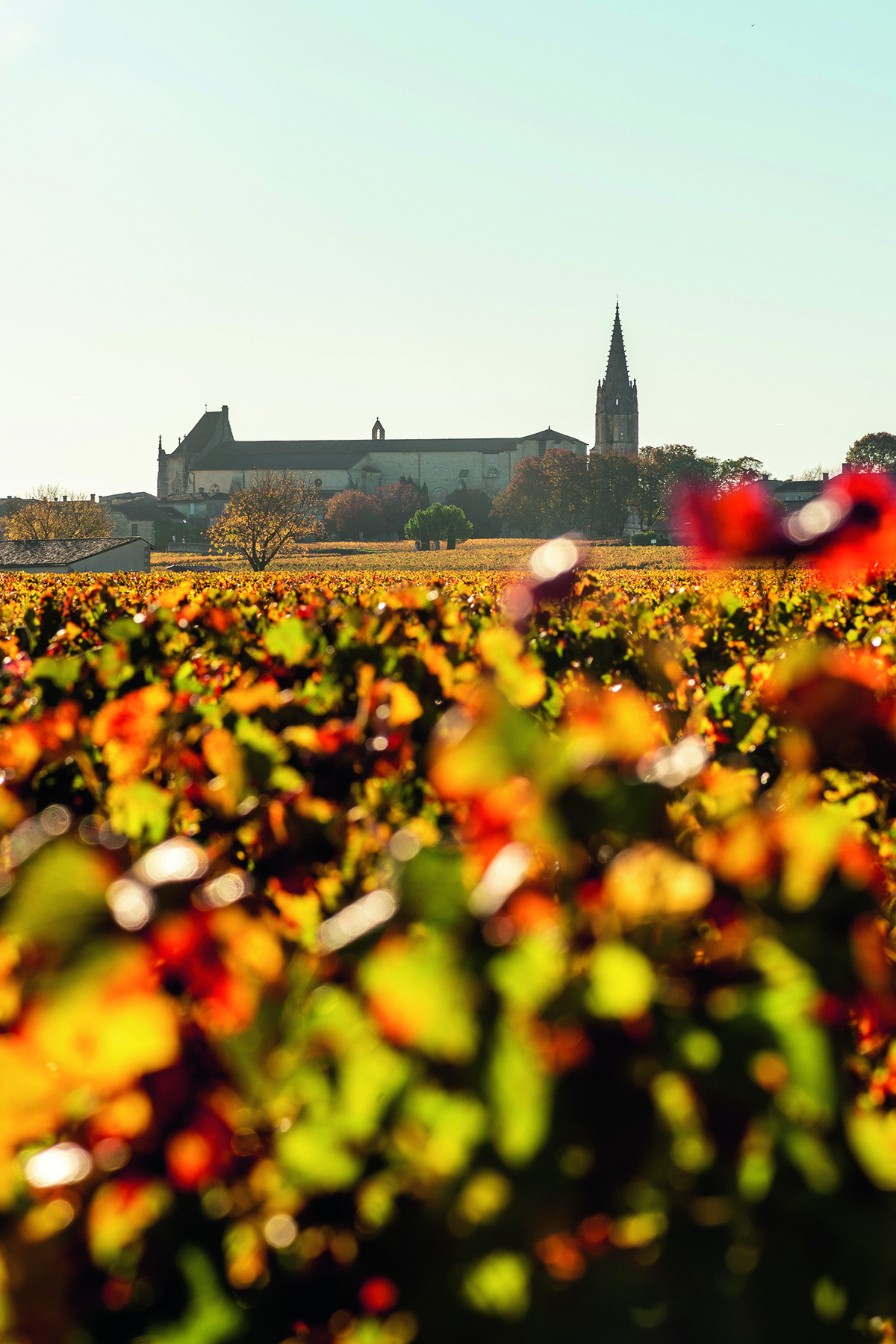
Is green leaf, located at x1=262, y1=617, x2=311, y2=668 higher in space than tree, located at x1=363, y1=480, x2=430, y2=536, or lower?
lower

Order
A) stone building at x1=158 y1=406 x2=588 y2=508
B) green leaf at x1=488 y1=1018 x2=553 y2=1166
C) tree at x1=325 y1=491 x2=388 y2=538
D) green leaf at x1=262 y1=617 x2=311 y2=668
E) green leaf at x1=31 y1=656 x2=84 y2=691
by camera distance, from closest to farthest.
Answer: green leaf at x1=488 y1=1018 x2=553 y2=1166, green leaf at x1=31 y1=656 x2=84 y2=691, green leaf at x1=262 y1=617 x2=311 y2=668, tree at x1=325 y1=491 x2=388 y2=538, stone building at x1=158 y1=406 x2=588 y2=508

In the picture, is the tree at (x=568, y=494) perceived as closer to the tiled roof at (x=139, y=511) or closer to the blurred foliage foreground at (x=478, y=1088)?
the tiled roof at (x=139, y=511)

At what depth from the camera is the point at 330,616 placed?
15.3ft

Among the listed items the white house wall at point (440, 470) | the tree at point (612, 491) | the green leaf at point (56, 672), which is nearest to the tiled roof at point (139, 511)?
the white house wall at point (440, 470)

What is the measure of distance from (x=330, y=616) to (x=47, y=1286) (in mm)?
3953

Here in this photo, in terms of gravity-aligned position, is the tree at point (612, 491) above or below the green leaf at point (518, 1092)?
above

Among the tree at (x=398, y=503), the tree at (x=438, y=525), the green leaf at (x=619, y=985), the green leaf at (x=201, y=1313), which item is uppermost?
the tree at (x=398, y=503)

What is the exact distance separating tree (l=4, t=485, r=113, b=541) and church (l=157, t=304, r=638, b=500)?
108ft

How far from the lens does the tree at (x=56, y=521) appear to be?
276 feet

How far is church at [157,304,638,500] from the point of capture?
122 metres

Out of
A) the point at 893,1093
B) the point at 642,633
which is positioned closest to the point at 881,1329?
the point at 893,1093

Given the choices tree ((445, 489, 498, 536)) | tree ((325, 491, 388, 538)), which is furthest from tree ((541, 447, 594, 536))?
tree ((325, 491, 388, 538))

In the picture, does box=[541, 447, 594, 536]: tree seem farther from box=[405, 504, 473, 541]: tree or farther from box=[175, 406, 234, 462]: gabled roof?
box=[175, 406, 234, 462]: gabled roof

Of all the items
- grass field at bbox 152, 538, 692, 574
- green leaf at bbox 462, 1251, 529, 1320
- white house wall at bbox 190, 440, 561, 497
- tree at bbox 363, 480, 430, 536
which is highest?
white house wall at bbox 190, 440, 561, 497
